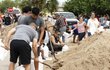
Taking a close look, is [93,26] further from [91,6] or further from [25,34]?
[91,6]

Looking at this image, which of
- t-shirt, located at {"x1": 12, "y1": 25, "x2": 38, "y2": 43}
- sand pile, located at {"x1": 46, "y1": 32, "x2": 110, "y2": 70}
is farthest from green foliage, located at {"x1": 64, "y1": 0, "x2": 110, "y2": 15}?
t-shirt, located at {"x1": 12, "y1": 25, "x2": 38, "y2": 43}

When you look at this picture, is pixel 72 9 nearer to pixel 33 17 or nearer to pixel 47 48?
pixel 47 48

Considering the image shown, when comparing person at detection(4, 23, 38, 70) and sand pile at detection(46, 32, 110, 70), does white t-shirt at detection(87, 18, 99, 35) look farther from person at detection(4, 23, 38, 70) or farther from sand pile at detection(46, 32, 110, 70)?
person at detection(4, 23, 38, 70)

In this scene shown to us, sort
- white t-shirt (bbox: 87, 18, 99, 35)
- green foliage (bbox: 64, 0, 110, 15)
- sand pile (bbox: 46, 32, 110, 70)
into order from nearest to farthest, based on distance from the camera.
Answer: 1. sand pile (bbox: 46, 32, 110, 70)
2. white t-shirt (bbox: 87, 18, 99, 35)
3. green foliage (bbox: 64, 0, 110, 15)

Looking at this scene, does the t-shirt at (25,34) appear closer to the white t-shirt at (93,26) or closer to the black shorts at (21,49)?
the black shorts at (21,49)

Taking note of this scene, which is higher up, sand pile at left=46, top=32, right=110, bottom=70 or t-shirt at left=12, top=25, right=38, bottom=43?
t-shirt at left=12, top=25, right=38, bottom=43

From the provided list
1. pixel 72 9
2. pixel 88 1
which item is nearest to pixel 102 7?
pixel 88 1

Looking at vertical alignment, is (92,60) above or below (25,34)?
below

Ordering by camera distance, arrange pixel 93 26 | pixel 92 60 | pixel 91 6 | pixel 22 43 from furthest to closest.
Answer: pixel 91 6 → pixel 93 26 → pixel 92 60 → pixel 22 43

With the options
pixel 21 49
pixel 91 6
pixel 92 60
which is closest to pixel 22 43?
pixel 21 49

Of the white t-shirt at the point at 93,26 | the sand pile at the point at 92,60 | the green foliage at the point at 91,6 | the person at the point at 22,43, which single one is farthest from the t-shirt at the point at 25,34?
the green foliage at the point at 91,6

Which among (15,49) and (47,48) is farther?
(47,48)

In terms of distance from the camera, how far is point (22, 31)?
8852 mm

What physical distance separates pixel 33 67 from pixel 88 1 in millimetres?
57899
